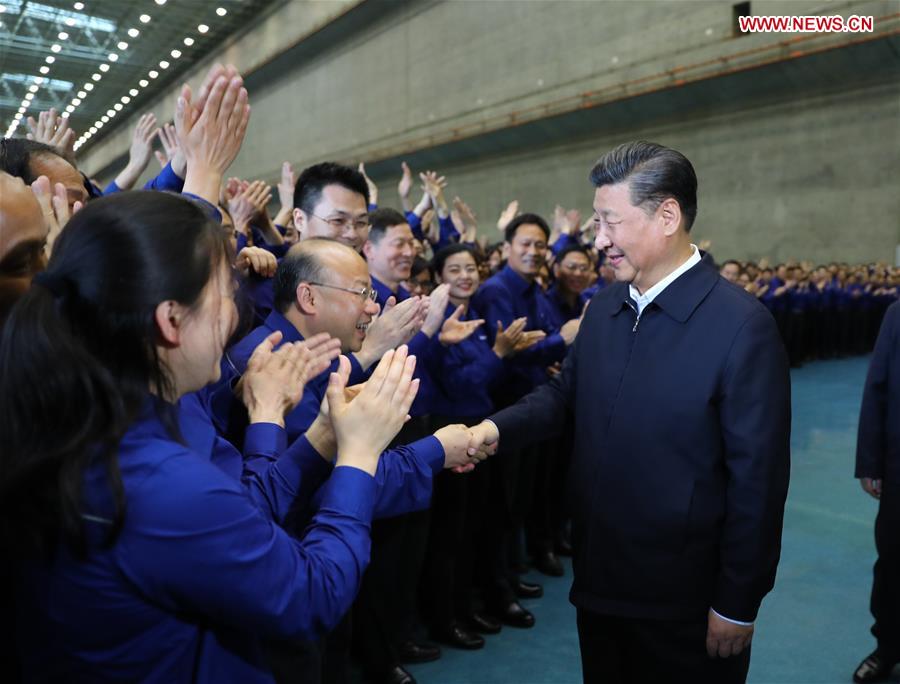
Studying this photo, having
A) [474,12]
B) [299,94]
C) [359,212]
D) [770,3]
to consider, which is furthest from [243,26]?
[359,212]

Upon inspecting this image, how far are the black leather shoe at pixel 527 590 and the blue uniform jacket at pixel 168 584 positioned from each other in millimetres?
2637

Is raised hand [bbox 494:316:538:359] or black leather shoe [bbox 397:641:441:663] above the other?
raised hand [bbox 494:316:538:359]

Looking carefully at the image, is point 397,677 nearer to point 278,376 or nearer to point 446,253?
point 278,376

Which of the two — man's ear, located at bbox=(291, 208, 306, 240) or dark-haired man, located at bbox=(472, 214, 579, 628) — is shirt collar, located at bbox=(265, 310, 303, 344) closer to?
man's ear, located at bbox=(291, 208, 306, 240)

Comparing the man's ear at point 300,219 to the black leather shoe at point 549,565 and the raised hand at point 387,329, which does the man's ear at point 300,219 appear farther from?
the black leather shoe at point 549,565

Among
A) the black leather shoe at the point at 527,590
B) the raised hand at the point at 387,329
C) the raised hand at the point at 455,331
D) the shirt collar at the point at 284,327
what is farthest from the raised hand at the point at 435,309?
the black leather shoe at the point at 527,590

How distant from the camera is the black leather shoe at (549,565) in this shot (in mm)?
3790

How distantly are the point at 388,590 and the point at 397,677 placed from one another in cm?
37

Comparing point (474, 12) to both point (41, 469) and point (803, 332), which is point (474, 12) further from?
point (41, 469)

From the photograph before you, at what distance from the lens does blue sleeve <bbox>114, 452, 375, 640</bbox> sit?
35.9 inches

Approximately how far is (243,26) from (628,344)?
20.5 m

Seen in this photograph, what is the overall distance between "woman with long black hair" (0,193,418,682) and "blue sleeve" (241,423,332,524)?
0.29m

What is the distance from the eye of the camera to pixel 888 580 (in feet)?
9.12

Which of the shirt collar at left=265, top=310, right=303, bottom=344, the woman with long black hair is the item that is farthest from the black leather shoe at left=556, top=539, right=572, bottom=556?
the woman with long black hair
